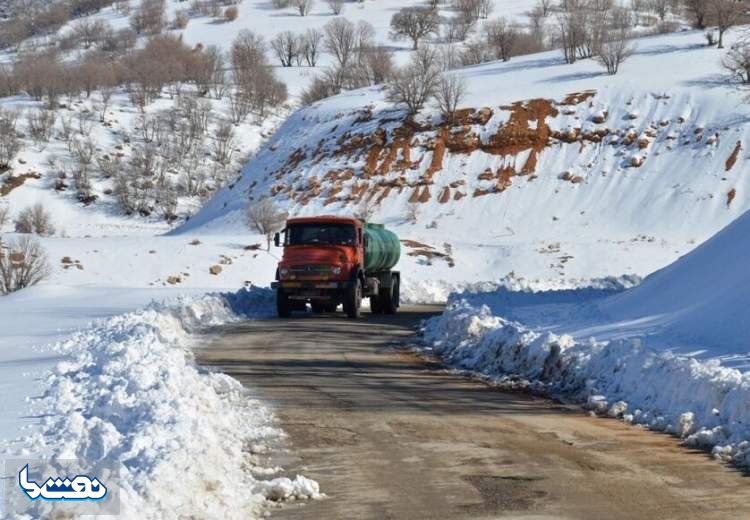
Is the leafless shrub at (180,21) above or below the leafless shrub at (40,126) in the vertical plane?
above

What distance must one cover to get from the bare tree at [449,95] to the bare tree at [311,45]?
200 feet

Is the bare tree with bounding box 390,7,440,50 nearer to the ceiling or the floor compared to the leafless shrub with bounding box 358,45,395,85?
nearer to the ceiling

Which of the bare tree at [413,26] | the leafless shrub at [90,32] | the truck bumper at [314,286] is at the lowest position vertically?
the truck bumper at [314,286]

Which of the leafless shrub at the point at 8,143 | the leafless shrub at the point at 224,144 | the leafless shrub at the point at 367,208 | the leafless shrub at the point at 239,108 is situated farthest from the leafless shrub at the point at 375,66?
the leafless shrub at the point at 367,208

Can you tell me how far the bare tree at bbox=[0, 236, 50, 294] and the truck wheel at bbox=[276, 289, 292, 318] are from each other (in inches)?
679

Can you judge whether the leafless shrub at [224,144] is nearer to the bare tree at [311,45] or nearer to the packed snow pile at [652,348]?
the bare tree at [311,45]

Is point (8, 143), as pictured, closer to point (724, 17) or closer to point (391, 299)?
point (724, 17)

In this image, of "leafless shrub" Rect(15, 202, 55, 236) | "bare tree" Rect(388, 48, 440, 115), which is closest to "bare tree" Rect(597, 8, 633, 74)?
"bare tree" Rect(388, 48, 440, 115)

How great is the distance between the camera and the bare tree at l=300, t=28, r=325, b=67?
141 meters

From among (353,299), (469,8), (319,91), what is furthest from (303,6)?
(353,299)

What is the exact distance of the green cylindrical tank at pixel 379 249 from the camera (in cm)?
3158

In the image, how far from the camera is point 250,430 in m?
11.6

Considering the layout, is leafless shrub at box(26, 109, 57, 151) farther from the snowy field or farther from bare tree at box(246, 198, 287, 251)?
bare tree at box(246, 198, 287, 251)

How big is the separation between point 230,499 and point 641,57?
83.4m
